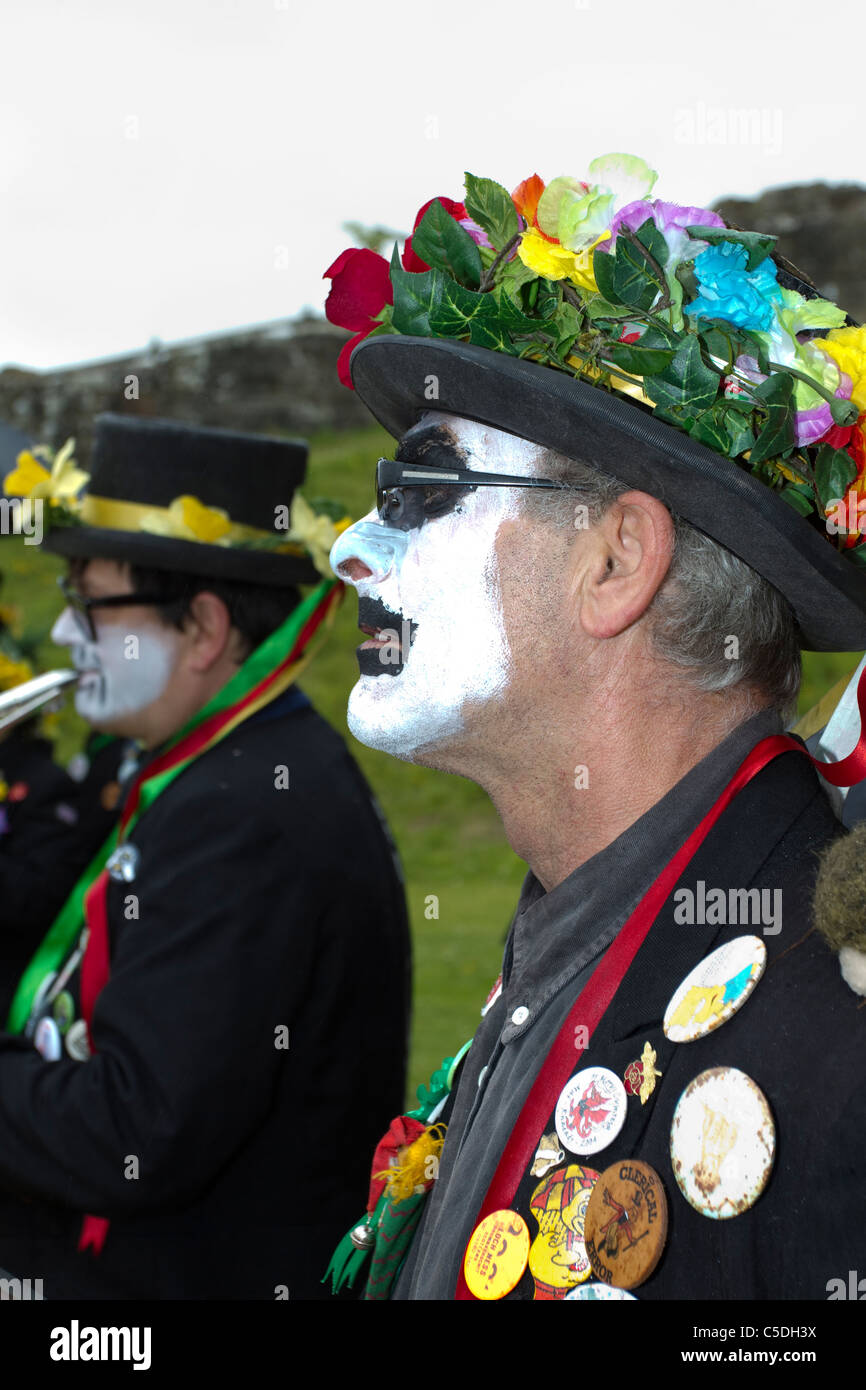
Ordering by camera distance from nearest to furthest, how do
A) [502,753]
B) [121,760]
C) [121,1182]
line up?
[502,753] → [121,1182] → [121,760]

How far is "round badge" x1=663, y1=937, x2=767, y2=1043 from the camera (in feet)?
5.35

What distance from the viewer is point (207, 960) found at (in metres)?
3.04

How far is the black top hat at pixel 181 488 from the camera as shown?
3.86 m

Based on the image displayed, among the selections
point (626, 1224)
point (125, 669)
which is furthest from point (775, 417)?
point (125, 669)

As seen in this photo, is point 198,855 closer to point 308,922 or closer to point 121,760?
point 308,922

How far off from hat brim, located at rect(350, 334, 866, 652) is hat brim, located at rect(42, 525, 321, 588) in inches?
70.2

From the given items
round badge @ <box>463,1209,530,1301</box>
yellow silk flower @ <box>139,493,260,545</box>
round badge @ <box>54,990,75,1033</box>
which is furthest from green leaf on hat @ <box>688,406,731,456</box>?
round badge @ <box>54,990,75,1033</box>

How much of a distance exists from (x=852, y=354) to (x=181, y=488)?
2354 mm

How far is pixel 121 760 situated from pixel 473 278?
4.56 metres

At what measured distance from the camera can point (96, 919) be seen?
11.1ft

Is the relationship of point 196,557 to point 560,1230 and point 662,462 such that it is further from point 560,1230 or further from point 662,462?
point 560,1230

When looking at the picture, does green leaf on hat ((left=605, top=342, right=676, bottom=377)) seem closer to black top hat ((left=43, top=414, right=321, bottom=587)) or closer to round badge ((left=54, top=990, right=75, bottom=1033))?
black top hat ((left=43, top=414, right=321, bottom=587))

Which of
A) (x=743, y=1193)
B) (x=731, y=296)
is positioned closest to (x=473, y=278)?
(x=731, y=296)

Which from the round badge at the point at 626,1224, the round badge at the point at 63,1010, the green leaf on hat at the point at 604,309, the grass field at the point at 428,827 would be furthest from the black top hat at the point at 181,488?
the grass field at the point at 428,827
